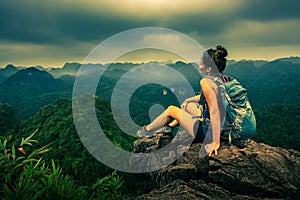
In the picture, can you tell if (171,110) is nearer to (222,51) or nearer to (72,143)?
(222,51)

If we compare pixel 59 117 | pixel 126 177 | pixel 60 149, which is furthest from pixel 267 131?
pixel 126 177

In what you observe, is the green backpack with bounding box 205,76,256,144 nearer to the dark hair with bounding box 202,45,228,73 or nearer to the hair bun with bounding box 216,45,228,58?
the dark hair with bounding box 202,45,228,73

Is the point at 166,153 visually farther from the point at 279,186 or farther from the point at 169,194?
the point at 279,186

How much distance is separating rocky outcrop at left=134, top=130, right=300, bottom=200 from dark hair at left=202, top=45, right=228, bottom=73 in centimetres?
161

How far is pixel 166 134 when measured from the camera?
6.76 metres

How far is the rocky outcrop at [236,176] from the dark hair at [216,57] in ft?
5.29

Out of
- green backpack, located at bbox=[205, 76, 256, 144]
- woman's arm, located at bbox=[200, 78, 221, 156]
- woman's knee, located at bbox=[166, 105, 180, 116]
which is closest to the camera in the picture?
woman's arm, located at bbox=[200, 78, 221, 156]

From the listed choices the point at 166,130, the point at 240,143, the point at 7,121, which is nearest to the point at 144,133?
the point at 166,130

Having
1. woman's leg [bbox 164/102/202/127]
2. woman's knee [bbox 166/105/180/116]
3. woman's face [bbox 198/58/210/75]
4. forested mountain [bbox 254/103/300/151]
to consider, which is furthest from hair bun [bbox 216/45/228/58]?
forested mountain [bbox 254/103/300/151]

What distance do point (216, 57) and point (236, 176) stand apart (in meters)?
2.13

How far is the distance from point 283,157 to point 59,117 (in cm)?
2861

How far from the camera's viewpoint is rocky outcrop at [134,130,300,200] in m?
4.56

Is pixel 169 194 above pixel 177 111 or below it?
below

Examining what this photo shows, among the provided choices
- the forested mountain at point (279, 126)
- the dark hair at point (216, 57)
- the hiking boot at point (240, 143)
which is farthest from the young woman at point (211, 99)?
the forested mountain at point (279, 126)
